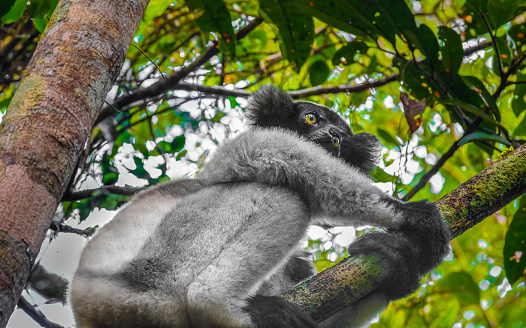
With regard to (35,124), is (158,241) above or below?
below

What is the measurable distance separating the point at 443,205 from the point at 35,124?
7.55 feet

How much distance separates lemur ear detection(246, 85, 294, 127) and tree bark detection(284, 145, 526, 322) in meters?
1.84

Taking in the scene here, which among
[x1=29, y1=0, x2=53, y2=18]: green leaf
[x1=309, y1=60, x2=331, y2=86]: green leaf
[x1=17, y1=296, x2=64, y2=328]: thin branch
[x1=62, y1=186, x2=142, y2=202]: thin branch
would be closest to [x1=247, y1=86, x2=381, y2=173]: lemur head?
[x1=309, y1=60, x2=331, y2=86]: green leaf

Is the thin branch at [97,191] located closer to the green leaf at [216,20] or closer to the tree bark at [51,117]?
the green leaf at [216,20]

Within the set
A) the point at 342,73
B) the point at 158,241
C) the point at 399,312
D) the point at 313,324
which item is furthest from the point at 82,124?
the point at 342,73

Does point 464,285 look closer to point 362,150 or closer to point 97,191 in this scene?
point 362,150

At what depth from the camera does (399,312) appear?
5047mm

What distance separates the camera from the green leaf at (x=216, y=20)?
3109 mm

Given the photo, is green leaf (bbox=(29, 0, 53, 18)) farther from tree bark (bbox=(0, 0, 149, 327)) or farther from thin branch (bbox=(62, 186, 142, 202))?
thin branch (bbox=(62, 186, 142, 202))

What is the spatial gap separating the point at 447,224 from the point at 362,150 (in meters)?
1.76

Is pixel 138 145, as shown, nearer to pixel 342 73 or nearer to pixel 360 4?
pixel 342 73

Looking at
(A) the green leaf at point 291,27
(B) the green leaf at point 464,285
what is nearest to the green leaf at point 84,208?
(A) the green leaf at point 291,27

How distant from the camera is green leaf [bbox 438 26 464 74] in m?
3.09

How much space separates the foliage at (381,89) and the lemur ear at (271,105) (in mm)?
370
